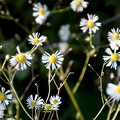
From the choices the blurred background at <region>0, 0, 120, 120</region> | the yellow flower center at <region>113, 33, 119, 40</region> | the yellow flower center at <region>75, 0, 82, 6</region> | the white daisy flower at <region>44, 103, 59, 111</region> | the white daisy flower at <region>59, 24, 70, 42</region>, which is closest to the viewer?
the white daisy flower at <region>44, 103, 59, 111</region>

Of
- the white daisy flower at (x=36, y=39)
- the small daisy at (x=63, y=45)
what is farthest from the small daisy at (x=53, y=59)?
the small daisy at (x=63, y=45)

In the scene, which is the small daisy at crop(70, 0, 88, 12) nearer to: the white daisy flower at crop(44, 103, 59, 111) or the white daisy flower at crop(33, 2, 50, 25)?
the white daisy flower at crop(33, 2, 50, 25)

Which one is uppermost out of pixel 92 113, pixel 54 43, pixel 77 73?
pixel 54 43

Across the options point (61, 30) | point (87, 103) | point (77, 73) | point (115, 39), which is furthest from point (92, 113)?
point (115, 39)

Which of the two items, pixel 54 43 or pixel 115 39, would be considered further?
pixel 54 43

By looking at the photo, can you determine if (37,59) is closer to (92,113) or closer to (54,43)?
(54,43)

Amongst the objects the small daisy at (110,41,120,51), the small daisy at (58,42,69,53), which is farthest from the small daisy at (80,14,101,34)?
the small daisy at (58,42,69,53)

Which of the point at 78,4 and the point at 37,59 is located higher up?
the point at 78,4

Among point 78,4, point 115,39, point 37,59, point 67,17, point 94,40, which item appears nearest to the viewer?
point 115,39

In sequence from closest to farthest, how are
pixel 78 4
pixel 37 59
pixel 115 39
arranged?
pixel 115 39
pixel 78 4
pixel 37 59
